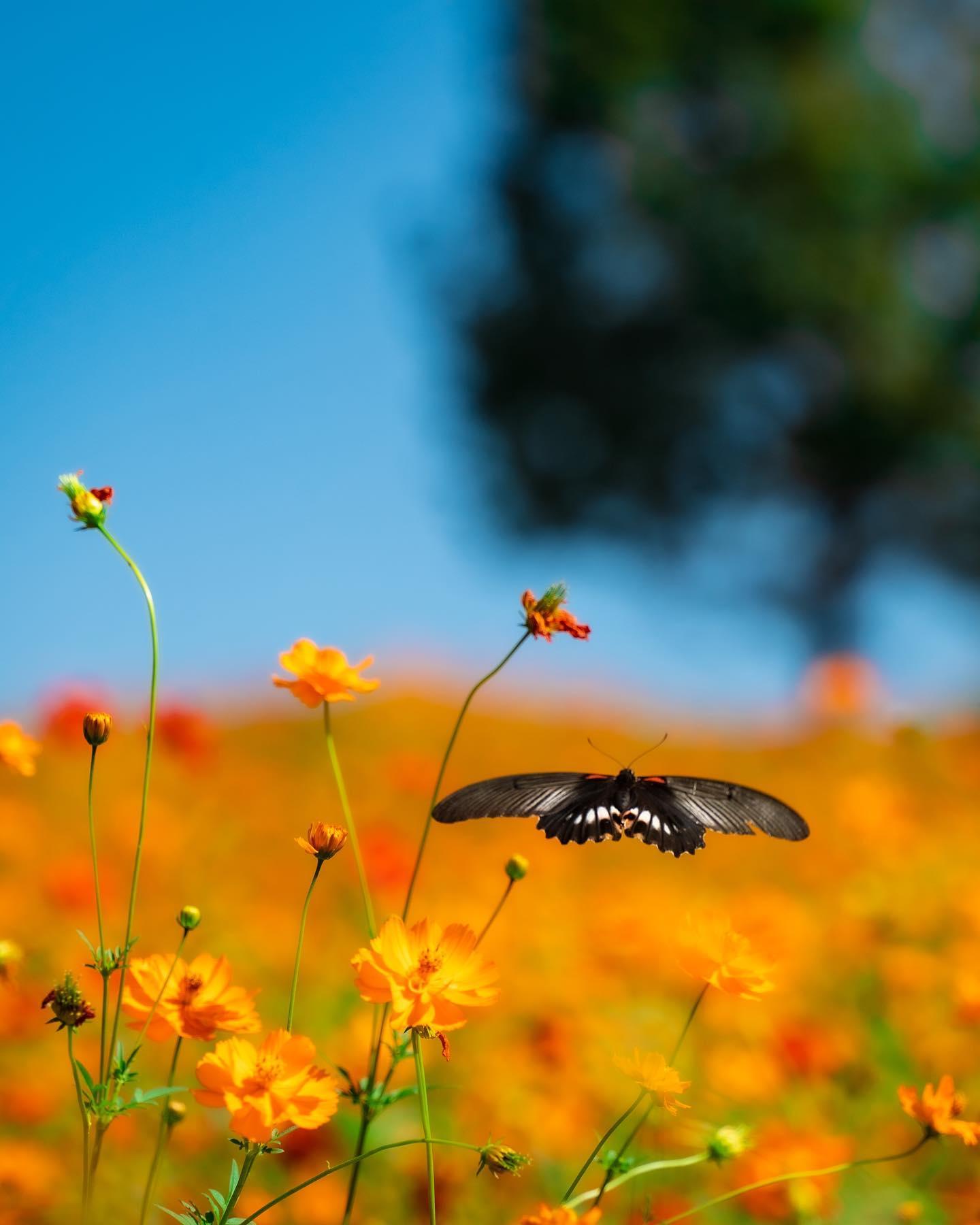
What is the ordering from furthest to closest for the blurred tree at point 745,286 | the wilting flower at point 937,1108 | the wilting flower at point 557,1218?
1. the blurred tree at point 745,286
2. the wilting flower at point 937,1108
3. the wilting flower at point 557,1218

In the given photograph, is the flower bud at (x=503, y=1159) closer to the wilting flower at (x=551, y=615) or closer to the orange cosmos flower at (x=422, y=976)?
the orange cosmos flower at (x=422, y=976)

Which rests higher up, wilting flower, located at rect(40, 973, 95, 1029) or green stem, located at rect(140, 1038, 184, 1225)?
wilting flower, located at rect(40, 973, 95, 1029)


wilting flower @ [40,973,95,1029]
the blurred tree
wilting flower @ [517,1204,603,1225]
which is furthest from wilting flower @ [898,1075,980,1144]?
the blurred tree

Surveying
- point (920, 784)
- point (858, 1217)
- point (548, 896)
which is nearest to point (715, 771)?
point (920, 784)

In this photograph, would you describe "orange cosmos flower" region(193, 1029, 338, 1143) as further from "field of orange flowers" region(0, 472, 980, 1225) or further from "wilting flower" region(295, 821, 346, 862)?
"wilting flower" region(295, 821, 346, 862)

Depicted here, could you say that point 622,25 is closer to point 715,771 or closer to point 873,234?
point 873,234

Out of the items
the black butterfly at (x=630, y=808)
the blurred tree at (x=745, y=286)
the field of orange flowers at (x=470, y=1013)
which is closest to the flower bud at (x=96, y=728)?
the field of orange flowers at (x=470, y=1013)

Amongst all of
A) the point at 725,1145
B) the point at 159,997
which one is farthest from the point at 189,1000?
the point at 725,1145
